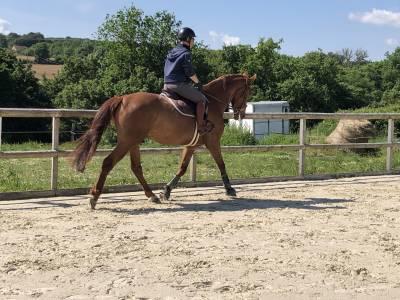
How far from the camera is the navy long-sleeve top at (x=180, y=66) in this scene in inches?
307

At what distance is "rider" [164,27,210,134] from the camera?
7812 millimetres

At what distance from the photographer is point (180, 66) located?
310 inches

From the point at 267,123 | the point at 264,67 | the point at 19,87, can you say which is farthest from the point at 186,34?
the point at 264,67

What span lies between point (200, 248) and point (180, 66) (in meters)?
3.29

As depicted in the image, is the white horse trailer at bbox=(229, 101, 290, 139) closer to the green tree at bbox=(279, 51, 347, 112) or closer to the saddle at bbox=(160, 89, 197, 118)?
the green tree at bbox=(279, 51, 347, 112)

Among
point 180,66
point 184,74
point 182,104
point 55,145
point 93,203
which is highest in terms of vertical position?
point 180,66

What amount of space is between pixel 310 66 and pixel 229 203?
57040mm

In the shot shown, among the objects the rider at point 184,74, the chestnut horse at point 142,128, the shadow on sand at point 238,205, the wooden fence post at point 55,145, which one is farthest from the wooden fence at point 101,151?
the rider at point 184,74

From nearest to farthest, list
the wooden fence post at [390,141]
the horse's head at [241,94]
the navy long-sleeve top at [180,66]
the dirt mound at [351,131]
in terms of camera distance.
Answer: the navy long-sleeve top at [180,66]
the horse's head at [241,94]
the wooden fence post at [390,141]
the dirt mound at [351,131]

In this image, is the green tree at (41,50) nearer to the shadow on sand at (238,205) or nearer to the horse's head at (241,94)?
the horse's head at (241,94)

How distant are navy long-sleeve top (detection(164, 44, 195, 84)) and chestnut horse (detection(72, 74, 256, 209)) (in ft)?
1.15

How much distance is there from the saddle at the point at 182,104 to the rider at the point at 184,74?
71 millimetres

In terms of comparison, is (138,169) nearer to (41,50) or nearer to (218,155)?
(218,155)

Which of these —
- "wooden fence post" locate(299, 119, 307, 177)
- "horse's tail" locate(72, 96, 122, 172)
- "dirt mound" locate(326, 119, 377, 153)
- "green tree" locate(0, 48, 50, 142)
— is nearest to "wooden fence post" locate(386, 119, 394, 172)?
"wooden fence post" locate(299, 119, 307, 177)
